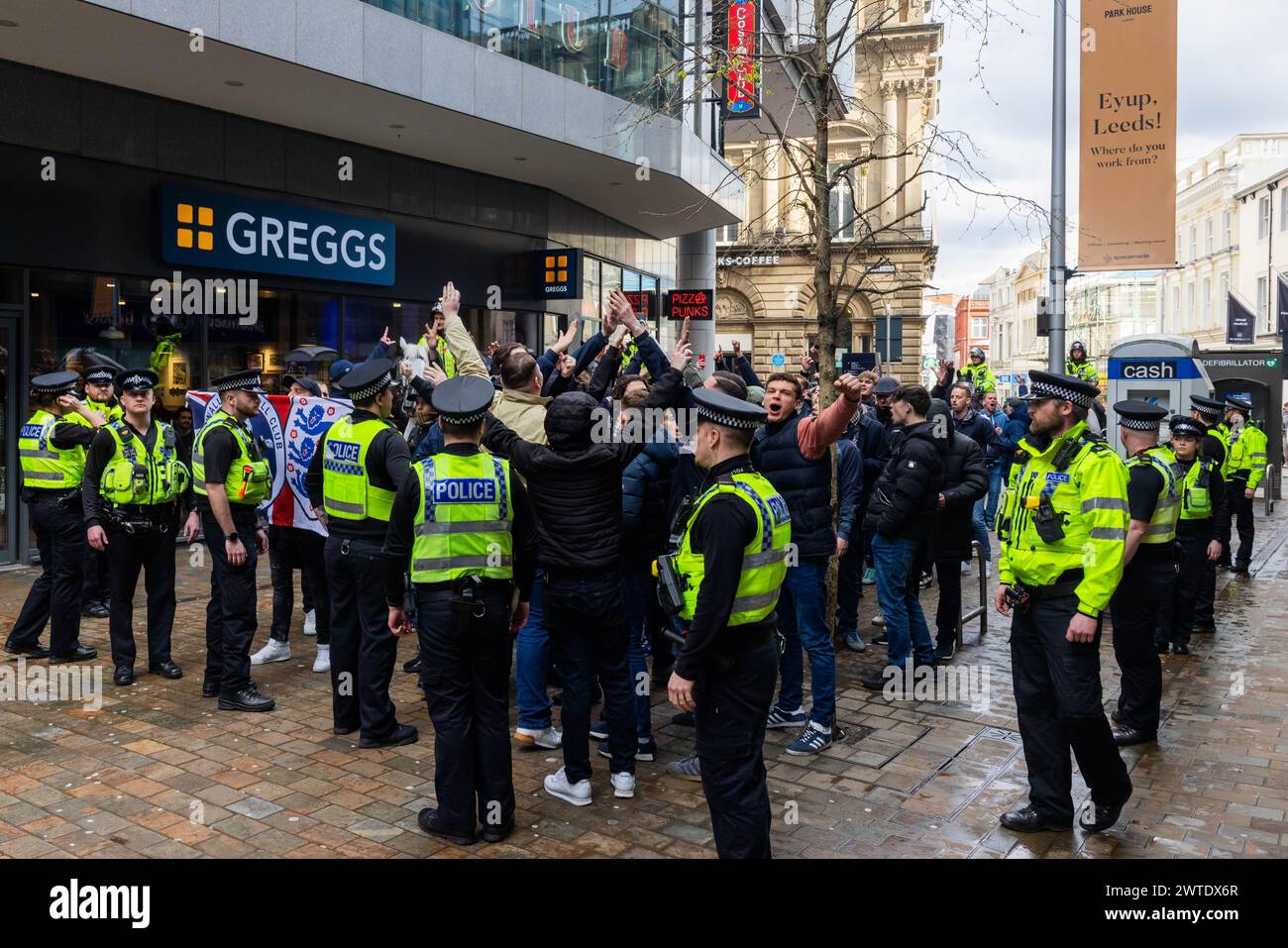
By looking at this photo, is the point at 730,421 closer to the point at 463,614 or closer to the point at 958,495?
the point at 463,614

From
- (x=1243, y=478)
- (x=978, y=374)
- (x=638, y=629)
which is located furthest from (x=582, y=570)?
(x=978, y=374)

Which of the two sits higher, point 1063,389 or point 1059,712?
point 1063,389

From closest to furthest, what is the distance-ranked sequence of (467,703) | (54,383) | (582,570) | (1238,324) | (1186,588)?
(467,703) < (582,570) < (54,383) < (1186,588) < (1238,324)

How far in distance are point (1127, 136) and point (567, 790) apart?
1031 centimetres

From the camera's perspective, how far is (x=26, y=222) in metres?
11.3

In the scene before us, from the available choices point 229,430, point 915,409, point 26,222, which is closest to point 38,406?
point 229,430

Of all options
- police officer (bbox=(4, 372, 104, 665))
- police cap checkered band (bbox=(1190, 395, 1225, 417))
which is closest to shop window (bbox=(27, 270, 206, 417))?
police officer (bbox=(4, 372, 104, 665))

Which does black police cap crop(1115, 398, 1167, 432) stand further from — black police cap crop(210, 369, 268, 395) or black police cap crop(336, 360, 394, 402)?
black police cap crop(210, 369, 268, 395)

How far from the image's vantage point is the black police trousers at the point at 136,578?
7.12 meters

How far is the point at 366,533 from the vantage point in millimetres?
5961

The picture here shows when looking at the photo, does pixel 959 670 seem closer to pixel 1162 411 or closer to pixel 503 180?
pixel 1162 411

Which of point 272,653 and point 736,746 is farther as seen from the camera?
point 272,653

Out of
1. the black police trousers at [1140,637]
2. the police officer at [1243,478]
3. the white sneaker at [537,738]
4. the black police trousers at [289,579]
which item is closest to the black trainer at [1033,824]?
the black police trousers at [1140,637]
